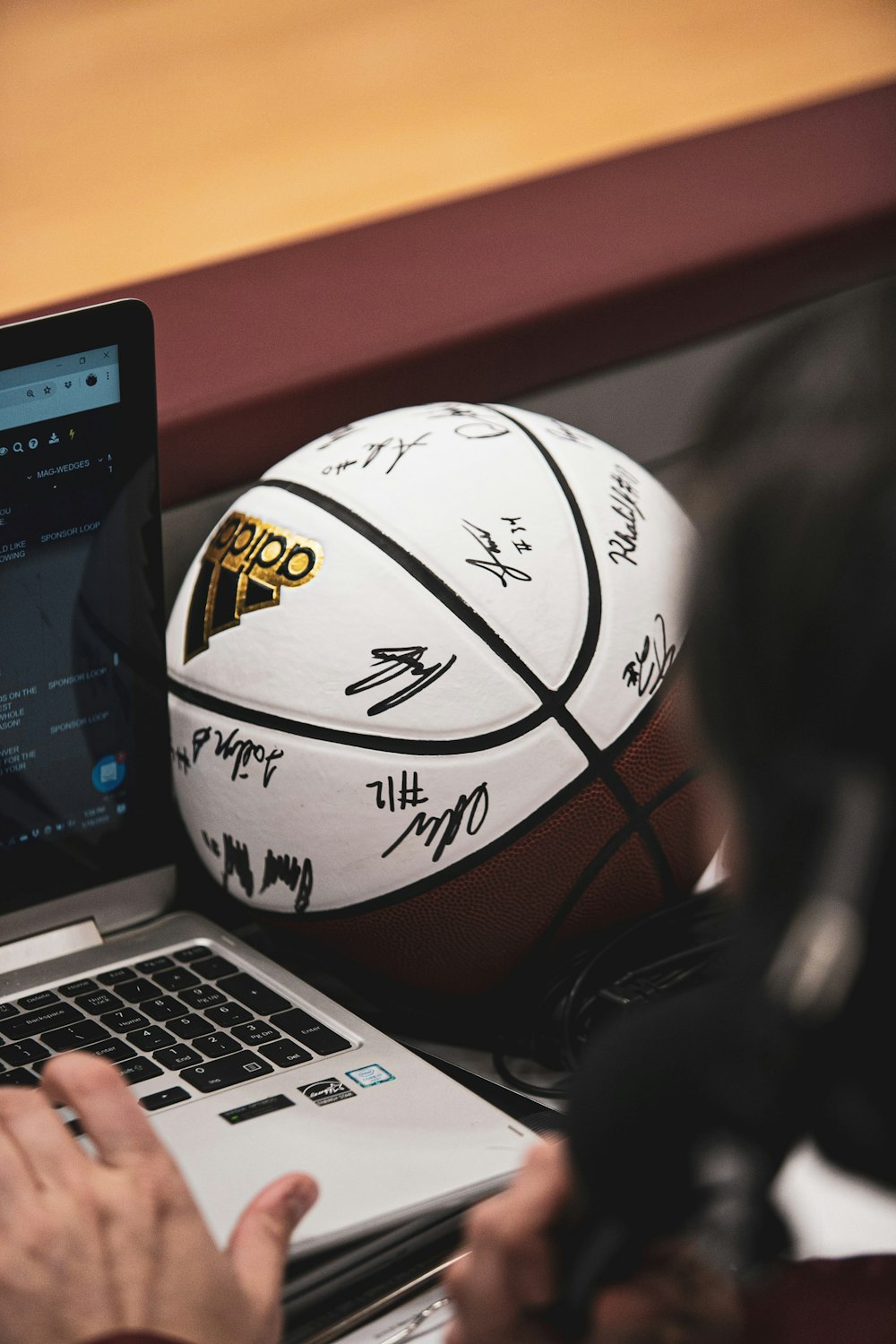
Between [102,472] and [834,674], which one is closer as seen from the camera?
[834,674]

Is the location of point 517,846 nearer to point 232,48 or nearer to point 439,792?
point 439,792

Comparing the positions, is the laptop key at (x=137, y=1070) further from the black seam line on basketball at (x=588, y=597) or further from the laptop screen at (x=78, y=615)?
the black seam line on basketball at (x=588, y=597)

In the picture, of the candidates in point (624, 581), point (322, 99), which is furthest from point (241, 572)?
point (322, 99)

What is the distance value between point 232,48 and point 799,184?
2.17m

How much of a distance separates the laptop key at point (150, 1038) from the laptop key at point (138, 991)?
26 millimetres

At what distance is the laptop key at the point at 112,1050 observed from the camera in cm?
66

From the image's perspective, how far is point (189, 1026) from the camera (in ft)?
2.25

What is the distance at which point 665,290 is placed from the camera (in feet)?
3.31

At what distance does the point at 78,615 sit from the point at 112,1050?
0.67ft

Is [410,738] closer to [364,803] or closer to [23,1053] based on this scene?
[364,803]

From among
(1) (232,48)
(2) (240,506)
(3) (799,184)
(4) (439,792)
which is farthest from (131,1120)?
(1) (232,48)
